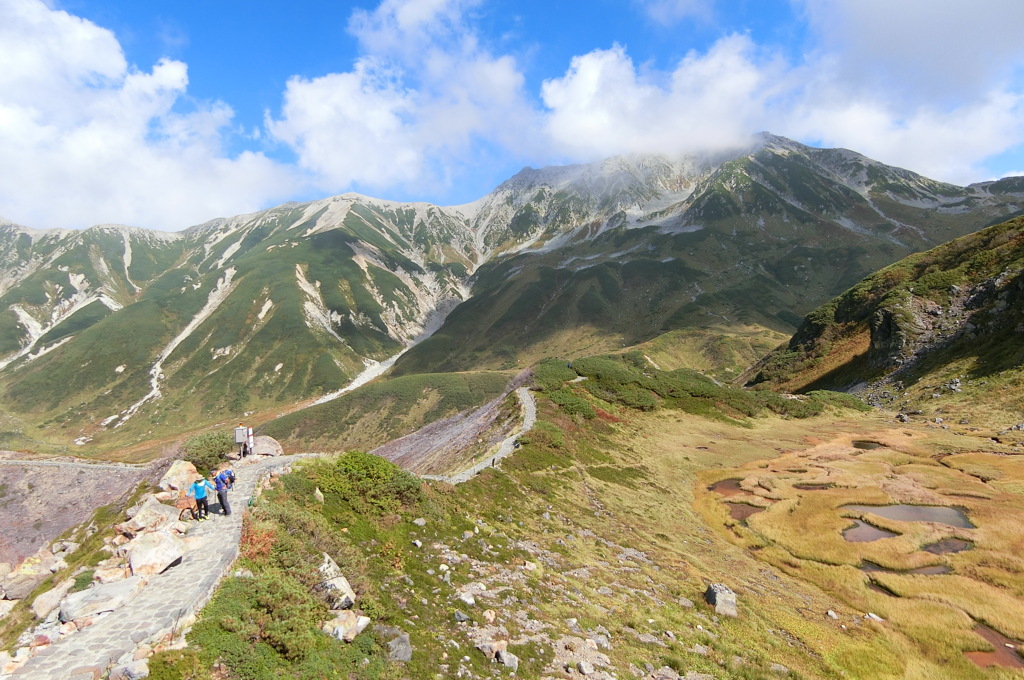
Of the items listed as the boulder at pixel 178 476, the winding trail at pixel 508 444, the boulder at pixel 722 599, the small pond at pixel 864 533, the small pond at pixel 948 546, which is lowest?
the small pond at pixel 864 533

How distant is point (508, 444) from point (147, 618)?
1087 inches

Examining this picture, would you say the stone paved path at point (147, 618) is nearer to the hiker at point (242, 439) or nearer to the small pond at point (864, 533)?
the hiker at point (242, 439)

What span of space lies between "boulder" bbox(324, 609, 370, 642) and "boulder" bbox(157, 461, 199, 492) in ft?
32.4

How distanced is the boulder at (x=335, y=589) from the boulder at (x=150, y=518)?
6.38 m

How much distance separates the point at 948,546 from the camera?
921 inches

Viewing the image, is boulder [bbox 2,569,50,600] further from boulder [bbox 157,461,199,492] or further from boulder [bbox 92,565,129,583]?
boulder [bbox 92,565,129,583]

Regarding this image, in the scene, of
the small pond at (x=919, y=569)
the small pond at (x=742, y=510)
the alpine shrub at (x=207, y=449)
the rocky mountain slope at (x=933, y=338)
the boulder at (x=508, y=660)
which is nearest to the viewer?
the boulder at (x=508, y=660)

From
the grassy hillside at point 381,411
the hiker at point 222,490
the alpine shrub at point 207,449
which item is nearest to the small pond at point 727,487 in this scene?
the hiker at point 222,490

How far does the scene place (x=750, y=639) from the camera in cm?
1514

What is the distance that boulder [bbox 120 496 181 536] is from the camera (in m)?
13.5

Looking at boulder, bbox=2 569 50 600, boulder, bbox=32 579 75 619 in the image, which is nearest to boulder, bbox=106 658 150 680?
boulder, bbox=32 579 75 619

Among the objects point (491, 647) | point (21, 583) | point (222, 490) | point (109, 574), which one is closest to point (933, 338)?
point (491, 647)

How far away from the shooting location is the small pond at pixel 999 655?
15.0 metres

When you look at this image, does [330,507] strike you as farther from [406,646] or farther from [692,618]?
[692,618]
